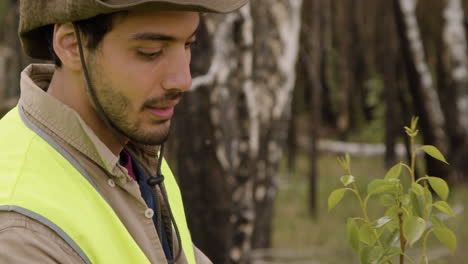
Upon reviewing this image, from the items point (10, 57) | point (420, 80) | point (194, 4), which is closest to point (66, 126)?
point (194, 4)

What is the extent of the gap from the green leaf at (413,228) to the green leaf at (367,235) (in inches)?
4.0

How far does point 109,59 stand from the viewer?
196 centimetres

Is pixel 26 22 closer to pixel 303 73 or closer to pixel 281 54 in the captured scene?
pixel 281 54

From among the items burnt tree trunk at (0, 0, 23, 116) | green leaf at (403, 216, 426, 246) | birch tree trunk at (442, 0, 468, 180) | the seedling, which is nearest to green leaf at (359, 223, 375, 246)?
the seedling

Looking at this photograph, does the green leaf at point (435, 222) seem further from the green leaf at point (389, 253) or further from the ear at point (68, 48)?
the ear at point (68, 48)

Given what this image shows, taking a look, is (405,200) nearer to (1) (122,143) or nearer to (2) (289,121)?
(1) (122,143)

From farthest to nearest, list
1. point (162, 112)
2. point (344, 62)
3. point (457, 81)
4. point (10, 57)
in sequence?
point (10, 57)
point (344, 62)
point (457, 81)
point (162, 112)

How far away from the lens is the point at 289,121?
1027cm

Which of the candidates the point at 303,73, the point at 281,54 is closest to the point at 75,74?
the point at 281,54

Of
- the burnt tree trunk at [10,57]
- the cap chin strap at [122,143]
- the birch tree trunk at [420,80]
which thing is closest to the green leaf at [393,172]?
the cap chin strap at [122,143]

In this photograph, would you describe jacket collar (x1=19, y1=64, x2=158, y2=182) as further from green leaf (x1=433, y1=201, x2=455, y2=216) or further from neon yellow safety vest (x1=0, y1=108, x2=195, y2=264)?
green leaf (x1=433, y1=201, x2=455, y2=216)

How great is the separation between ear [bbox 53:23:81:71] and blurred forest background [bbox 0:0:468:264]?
8.06 ft

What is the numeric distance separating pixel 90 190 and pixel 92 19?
44cm

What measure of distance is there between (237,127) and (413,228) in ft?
13.2
